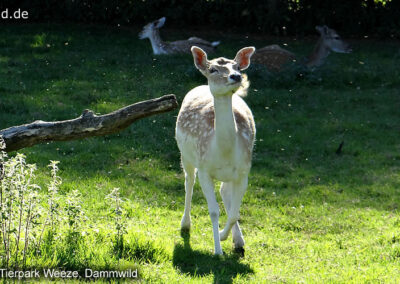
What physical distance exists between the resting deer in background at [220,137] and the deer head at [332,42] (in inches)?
334

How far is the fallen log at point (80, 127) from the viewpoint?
6.36 meters

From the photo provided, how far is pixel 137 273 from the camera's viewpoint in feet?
21.3

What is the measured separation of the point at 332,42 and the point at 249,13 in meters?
3.17

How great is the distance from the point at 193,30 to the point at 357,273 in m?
13.0

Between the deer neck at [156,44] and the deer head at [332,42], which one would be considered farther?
the deer head at [332,42]

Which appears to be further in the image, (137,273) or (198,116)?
(198,116)

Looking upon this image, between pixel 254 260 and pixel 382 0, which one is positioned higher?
pixel 382 0

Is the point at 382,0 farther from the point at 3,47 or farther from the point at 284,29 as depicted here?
the point at 3,47

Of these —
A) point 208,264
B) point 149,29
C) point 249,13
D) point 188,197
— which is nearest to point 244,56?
point 188,197

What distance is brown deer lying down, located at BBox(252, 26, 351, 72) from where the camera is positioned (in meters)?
15.1

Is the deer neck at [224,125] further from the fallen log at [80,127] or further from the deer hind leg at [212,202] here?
the fallen log at [80,127]

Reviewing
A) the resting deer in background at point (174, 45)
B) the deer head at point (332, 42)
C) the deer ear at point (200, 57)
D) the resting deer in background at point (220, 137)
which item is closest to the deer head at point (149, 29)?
the resting deer in background at point (174, 45)

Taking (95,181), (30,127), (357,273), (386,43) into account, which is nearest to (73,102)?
(95,181)

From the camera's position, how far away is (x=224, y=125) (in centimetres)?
689
